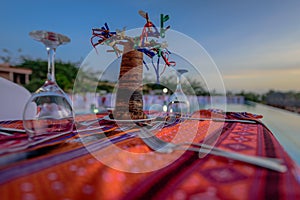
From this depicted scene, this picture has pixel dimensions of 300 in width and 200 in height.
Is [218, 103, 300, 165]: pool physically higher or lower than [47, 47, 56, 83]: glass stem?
lower

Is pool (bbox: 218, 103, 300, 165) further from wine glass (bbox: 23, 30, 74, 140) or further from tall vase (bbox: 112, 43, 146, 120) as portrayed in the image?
wine glass (bbox: 23, 30, 74, 140)

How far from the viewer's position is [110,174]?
0.60 feet

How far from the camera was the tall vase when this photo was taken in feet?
1.56

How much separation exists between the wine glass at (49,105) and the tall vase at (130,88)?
129mm

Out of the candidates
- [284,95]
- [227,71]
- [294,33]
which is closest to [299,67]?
[284,95]

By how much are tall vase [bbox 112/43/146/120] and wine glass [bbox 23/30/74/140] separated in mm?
129

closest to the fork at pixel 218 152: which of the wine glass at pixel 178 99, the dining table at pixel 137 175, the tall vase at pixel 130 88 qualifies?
Result: the dining table at pixel 137 175

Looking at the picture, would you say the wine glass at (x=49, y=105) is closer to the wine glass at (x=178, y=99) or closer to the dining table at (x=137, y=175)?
the dining table at (x=137, y=175)

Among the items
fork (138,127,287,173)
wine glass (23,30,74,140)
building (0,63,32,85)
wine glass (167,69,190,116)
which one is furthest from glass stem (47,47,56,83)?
building (0,63,32,85)

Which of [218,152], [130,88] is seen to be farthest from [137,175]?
[130,88]

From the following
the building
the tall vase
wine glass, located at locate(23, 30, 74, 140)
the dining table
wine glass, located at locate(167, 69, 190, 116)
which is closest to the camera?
the dining table

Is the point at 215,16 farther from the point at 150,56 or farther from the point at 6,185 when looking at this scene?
the point at 6,185

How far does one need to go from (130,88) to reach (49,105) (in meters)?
0.21

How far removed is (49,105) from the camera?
0.45 meters
